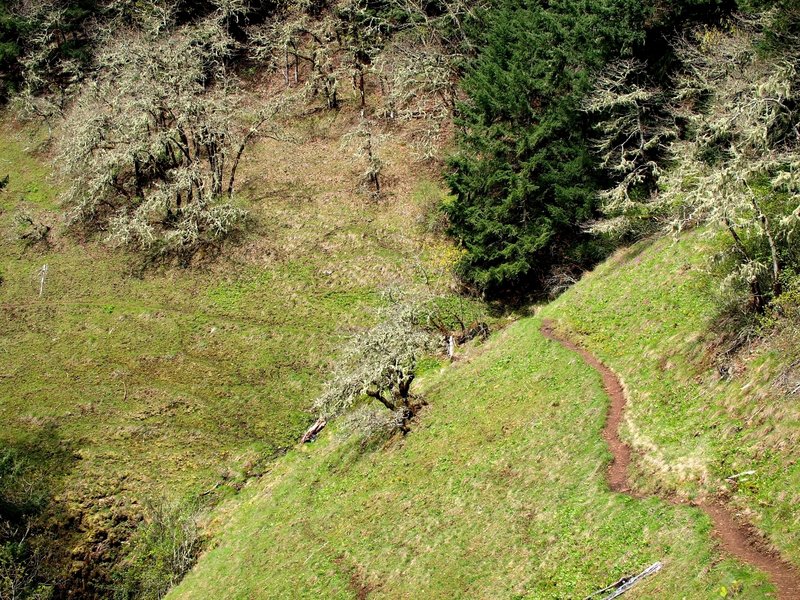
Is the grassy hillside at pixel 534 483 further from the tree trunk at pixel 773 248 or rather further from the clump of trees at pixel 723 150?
the clump of trees at pixel 723 150

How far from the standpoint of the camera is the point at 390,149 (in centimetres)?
5672

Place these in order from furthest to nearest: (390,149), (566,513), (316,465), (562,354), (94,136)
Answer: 1. (390,149)
2. (94,136)
3. (316,465)
4. (562,354)
5. (566,513)

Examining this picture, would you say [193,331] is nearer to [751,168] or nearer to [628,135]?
[628,135]

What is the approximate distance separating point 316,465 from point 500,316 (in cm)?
1615

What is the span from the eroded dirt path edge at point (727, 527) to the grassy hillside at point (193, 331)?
826 inches

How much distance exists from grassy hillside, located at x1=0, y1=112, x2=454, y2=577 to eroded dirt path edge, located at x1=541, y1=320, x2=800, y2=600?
68.8ft

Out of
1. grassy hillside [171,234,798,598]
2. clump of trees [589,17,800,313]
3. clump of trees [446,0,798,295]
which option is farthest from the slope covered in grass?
clump of trees [446,0,798,295]

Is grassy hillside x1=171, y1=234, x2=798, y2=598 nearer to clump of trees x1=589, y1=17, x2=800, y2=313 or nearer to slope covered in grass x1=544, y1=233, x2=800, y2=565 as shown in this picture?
slope covered in grass x1=544, y1=233, x2=800, y2=565

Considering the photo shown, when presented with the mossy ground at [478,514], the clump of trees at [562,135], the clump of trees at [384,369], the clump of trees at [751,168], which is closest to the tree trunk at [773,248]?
the clump of trees at [751,168]

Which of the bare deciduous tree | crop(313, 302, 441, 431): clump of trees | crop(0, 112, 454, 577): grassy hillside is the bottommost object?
crop(0, 112, 454, 577): grassy hillside

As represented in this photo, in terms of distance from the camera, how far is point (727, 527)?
14.8m

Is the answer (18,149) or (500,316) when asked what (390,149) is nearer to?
(500,316)

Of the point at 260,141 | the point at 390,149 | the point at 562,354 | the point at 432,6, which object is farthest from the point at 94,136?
the point at 562,354

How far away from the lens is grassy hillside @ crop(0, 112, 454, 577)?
1447 inches
